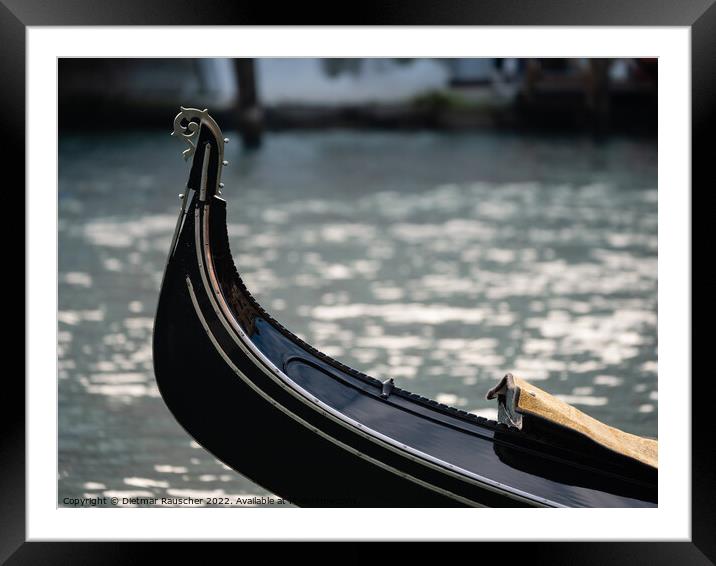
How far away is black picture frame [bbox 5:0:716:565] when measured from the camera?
8.57 ft

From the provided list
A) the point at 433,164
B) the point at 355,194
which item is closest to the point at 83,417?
the point at 355,194

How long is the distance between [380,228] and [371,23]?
6118 mm

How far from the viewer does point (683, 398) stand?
267 cm

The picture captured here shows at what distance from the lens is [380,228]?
344 inches

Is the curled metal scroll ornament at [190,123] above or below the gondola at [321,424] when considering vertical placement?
above

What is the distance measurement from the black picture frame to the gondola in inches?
5.8

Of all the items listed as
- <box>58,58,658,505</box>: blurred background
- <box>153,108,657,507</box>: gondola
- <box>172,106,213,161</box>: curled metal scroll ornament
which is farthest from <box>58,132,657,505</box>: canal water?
<box>172,106,213,161</box>: curled metal scroll ornament

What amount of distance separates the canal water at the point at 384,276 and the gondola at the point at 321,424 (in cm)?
118

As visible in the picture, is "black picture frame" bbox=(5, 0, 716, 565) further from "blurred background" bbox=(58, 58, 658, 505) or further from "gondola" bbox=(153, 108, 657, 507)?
"blurred background" bbox=(58, 58, 658, 505)

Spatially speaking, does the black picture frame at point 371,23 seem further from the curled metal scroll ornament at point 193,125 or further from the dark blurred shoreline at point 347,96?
the dark blurred shoreline at point 347,96

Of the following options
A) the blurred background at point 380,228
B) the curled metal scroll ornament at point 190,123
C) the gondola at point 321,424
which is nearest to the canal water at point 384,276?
the blurred background at point 380,228

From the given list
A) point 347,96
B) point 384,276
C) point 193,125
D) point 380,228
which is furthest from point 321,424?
point 347,96

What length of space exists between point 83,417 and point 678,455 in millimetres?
2834

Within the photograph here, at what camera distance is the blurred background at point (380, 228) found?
5020 millimetres
